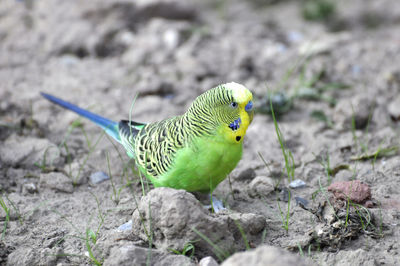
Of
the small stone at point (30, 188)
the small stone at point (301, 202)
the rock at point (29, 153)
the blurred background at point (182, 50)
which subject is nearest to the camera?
the small stone at point (301, 202)

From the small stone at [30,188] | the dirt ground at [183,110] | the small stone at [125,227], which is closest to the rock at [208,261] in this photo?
the dirt ground at [183,110]

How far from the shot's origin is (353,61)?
5672 mm

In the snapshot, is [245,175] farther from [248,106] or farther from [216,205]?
[248,106]

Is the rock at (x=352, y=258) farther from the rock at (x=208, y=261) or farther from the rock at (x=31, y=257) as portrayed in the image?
the rock at (x=31, y=257)

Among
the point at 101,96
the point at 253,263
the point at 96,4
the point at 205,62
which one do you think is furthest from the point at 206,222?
the point at 96,4

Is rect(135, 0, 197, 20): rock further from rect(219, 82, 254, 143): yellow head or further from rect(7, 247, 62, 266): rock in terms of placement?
rect(7, 247, 62, 266): rock

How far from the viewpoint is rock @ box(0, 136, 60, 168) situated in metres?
3.83

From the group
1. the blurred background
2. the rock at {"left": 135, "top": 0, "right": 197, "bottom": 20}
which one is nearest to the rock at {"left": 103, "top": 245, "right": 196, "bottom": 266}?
the blurred background

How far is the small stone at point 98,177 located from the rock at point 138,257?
1235mm

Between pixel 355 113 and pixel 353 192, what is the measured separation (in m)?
1.53

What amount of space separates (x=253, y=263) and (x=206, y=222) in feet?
1.82

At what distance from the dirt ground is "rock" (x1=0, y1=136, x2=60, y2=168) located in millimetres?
12

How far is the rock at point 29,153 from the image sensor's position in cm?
383

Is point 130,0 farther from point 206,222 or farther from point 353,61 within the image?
point 206,222
